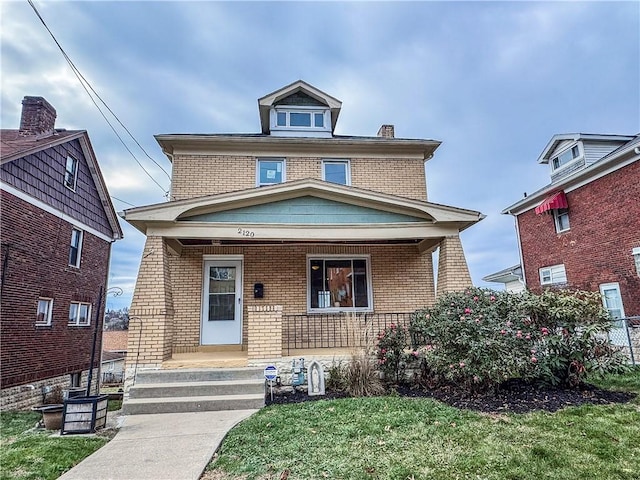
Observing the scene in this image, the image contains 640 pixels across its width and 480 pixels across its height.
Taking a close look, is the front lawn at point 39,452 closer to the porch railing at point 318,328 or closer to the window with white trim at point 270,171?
the porch railing at point 318,328

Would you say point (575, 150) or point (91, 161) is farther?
point (575, 150)

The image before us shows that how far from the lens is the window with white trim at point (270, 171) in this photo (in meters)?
10.2

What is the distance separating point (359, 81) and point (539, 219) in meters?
9.91

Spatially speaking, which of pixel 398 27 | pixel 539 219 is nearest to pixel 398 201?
pixel 398 27

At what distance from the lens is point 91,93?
9.46m

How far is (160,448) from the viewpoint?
4.34 meters

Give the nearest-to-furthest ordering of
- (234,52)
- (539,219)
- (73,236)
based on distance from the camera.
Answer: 1. (234,52)
2. (73,236)
3. (539,219)

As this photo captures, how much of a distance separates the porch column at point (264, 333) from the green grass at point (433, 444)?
→ 181cm

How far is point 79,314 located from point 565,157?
20464mm

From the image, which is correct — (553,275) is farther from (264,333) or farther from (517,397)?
(264,333)

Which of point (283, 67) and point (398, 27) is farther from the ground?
point (283, 67)

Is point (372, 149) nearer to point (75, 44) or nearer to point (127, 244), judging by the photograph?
point (75, 44)

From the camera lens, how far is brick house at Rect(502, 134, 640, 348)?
38.4 ft

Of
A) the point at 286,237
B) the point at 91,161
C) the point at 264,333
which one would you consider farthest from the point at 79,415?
the point at 91,161
